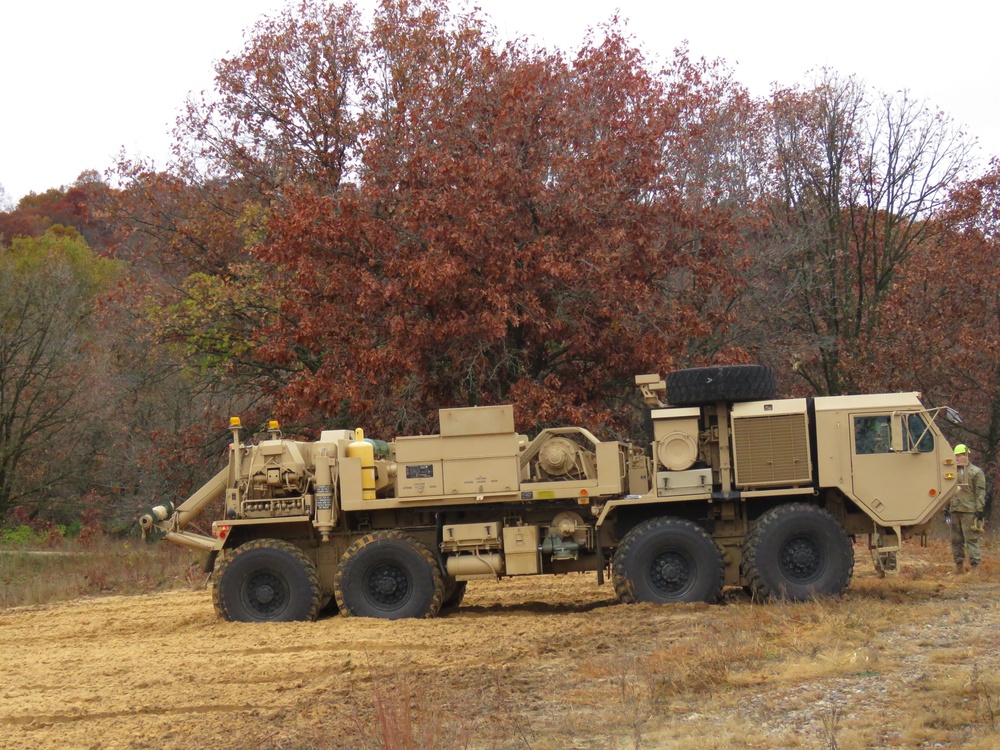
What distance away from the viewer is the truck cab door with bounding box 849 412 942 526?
14.3 m

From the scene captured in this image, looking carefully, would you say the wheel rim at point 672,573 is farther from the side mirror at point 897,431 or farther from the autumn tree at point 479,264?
the autumn tree at point 479,264

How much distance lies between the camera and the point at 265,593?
15133 millimetres

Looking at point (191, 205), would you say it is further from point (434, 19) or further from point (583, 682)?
point (583, 682)

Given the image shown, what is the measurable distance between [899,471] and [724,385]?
2.27 metres

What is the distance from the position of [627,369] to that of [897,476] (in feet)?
25.4

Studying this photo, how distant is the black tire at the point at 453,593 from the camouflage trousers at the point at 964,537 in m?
6.81

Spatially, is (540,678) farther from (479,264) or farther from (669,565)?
(479,264)

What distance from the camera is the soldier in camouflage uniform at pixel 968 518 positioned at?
1653cm

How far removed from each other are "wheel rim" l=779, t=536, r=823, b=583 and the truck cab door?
2.62ft

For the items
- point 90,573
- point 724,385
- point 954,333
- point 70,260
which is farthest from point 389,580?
point 70,260

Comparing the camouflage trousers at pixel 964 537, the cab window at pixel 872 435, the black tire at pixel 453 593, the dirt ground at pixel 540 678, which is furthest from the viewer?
the camouflage trousers at pixel 964 537

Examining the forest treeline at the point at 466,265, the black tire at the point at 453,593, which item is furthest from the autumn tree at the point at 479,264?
the black tire at the point at 453,593

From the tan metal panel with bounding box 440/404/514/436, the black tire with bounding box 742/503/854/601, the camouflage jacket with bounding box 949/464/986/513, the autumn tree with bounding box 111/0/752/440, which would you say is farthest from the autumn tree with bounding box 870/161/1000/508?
the tan metal panel with bounding box 440/404/514/436

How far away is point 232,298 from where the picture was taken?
24203 mm
